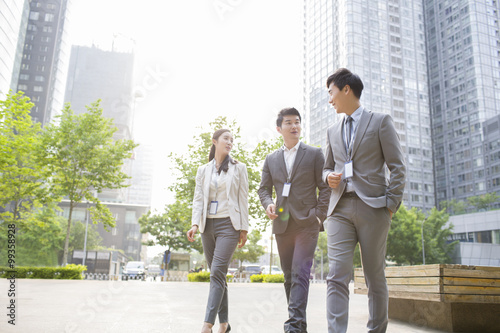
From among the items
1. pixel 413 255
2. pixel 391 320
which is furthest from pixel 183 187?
pixel 413 255

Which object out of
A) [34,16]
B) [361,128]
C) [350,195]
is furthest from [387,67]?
[350,195]

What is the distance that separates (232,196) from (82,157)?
675 inches

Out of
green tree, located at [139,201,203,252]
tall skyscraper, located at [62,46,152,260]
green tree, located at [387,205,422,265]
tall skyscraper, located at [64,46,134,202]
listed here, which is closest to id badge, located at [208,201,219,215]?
green tree, located at [139,201,203,252]

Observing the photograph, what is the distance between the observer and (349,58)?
293 ft

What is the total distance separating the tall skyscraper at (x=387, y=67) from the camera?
297 feet

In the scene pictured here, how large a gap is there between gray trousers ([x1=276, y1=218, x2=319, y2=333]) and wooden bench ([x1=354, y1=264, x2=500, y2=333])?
1487mm

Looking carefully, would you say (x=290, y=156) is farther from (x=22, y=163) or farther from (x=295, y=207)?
(x=22, y=163)

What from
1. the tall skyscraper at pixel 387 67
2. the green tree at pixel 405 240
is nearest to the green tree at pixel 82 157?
the green tree at pixel 405 240

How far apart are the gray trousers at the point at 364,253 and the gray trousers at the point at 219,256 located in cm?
121

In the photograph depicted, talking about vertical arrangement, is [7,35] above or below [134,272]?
above

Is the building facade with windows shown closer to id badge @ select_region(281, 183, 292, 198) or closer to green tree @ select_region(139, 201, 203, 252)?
green tree @ select_region(139, 201, 203, 252)

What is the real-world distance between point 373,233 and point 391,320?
3142 mm

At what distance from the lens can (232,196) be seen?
4.22 metres

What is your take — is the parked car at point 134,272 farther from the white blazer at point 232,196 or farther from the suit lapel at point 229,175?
the suit lapel at point 229,175
